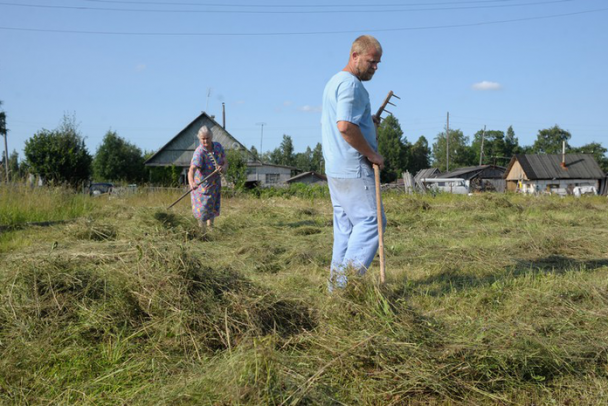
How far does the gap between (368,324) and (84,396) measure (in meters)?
1.28

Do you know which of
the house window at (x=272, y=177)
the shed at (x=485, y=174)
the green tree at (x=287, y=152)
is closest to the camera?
the house window at (x=272, y=177)

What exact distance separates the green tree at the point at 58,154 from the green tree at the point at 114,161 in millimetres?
30907

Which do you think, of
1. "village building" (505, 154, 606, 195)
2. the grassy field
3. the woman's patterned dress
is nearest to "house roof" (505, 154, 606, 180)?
"village building" (505, 154, 606, 195)

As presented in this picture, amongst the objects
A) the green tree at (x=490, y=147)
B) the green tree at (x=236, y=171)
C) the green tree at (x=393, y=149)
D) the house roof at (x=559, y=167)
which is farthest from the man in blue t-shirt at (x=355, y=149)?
the green tree at (x=490, y=147)

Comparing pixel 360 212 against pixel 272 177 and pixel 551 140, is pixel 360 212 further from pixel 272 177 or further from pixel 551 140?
pixel 551 140

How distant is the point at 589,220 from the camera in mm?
9242

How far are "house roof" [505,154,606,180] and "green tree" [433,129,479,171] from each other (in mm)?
47126

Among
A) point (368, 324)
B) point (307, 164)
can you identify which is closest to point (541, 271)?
point (368, 324)

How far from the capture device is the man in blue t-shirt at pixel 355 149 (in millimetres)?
3383

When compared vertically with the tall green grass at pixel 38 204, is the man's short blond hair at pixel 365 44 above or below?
above

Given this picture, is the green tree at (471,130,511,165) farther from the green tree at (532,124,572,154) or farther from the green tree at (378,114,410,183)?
the green tree at (378,114,410,183)

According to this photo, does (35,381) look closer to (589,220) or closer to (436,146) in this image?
(589,220)

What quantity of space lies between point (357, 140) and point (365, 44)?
2.30ft

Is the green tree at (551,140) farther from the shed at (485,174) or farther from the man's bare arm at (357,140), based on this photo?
the man's bare arm at (357,140)
